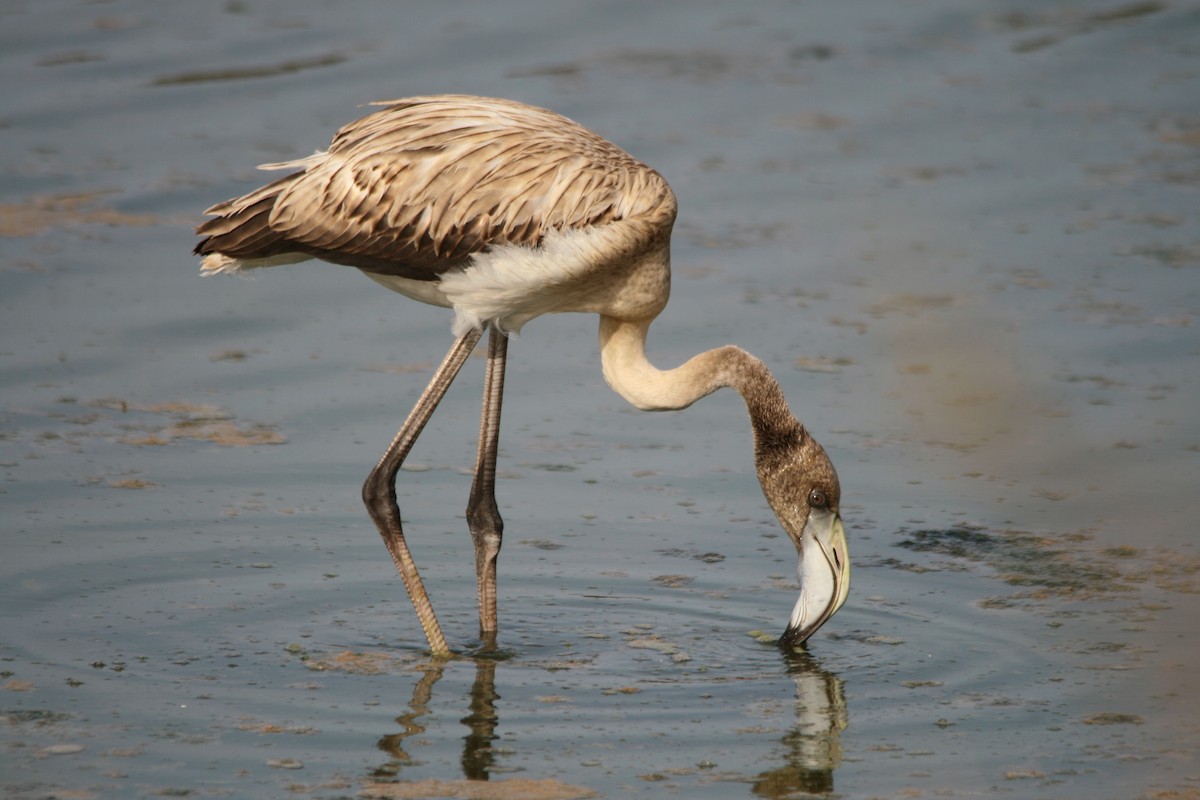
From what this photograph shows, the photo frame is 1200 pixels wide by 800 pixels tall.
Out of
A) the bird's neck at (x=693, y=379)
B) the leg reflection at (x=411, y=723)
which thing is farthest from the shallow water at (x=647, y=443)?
the bird's neck at (x=693, y=379)

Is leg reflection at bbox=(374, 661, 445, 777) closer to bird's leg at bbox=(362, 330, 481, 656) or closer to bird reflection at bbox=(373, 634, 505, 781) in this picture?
bird reflection at bbox=(373, 634, 505, 781)

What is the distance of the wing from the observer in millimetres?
6883

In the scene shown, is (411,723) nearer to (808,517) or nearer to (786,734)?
(786,734)

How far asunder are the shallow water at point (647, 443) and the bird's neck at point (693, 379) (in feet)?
2.28

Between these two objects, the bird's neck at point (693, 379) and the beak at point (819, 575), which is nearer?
the beak at point (819, 575)

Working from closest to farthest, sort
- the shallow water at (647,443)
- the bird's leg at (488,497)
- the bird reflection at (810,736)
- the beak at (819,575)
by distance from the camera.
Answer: the bird reflection at (810,736) → the shallow water at (647,443) → the beak at (819,575) → the bird's leg at (488,497)

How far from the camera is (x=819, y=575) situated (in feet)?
22.6

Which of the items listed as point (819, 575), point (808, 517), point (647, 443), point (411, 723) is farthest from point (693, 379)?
point (647, 443)

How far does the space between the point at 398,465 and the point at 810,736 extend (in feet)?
6.83

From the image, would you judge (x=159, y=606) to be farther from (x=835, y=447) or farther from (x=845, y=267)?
(x=845, y=267)

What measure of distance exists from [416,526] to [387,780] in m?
2.74

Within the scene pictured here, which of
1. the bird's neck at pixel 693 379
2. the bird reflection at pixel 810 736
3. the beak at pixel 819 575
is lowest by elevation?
the bird reflection at pixel 810 736

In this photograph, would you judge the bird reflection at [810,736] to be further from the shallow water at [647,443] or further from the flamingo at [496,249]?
the flamingo at [496,249]

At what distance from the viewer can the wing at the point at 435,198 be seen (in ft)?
22.6
